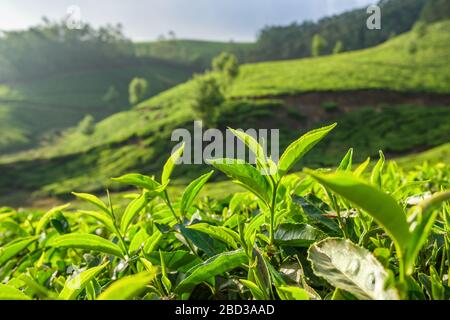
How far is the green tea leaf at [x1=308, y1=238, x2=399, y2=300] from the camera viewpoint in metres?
0.58

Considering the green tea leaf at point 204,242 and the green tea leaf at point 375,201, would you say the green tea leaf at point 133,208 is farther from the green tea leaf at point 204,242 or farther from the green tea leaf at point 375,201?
the green tea leaf at point 375,201

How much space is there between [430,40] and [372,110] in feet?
71.6

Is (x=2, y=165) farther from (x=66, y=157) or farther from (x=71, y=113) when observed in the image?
(x=71, y=113)

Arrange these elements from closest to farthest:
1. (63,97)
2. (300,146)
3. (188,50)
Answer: (300,146) < (63,97) < (188,50)

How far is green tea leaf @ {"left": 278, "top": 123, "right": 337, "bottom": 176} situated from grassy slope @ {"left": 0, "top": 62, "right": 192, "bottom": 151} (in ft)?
157

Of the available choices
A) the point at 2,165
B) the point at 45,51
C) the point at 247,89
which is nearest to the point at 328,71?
the point at 247,89

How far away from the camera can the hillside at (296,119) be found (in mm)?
25938

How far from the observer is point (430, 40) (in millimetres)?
46219

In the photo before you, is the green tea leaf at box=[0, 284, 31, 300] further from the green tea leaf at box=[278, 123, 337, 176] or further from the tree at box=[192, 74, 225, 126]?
the tree at box=[192, 74, 225, 126]

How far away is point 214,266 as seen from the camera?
2.40 feet

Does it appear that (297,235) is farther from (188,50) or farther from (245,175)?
(188,50)

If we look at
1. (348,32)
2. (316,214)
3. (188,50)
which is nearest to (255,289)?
(316,214)

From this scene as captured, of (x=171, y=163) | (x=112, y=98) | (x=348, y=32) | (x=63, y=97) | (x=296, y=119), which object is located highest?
(x=348, y=32)

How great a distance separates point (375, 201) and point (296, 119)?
3032cm
